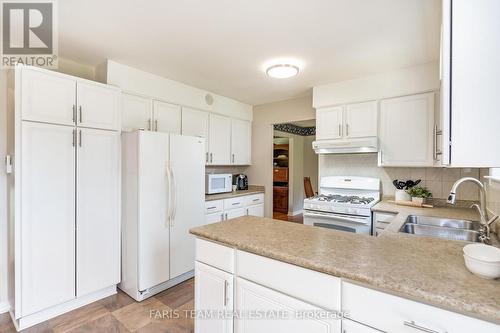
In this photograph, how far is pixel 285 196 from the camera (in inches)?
262

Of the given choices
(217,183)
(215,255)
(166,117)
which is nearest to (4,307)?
(215,255)

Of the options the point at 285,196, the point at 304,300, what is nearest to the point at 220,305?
the point at 304,300

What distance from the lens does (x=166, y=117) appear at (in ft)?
10.6

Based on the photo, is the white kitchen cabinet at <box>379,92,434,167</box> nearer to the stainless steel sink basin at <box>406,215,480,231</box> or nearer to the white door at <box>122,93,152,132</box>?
the stainless steel sink basin at <box>406,215,480,231</box>

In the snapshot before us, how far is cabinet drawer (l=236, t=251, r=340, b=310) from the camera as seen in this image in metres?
1.04

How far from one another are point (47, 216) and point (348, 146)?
310 cm

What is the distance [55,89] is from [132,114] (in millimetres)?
785

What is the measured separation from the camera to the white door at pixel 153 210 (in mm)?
2422

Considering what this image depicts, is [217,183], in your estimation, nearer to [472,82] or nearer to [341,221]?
[341,221]

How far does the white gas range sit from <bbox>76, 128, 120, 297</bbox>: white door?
215 cm

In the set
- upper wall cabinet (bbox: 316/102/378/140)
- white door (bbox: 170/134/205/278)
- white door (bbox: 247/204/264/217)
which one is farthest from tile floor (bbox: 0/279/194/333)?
upper wall cabinet (bbox: 316/102/378/140)

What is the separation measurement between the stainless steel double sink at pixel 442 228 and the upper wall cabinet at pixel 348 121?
1152 millimetres

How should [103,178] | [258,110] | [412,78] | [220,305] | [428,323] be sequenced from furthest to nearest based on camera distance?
1. [258,110]
2. [412,78]
3. [103,178]
4. [220,305]
5. [428,323]

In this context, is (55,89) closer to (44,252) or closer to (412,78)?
(44,252)
